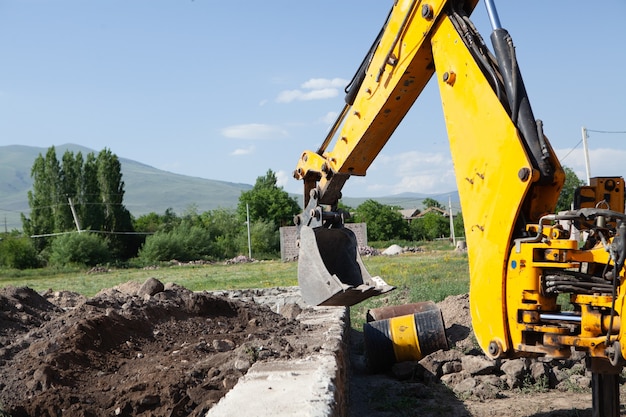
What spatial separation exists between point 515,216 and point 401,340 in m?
3.57

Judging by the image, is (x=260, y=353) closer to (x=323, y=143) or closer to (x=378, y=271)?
(x=323, y=143)

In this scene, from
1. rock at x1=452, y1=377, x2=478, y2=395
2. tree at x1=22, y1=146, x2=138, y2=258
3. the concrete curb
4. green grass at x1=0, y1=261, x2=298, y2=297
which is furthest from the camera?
tree at x1=22, y1=146, x2=138, y2=258

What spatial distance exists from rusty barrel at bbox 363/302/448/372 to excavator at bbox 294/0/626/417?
9.71 ft

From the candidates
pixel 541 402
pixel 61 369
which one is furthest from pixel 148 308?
pixel 541 402

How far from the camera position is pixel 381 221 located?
59.9 meters

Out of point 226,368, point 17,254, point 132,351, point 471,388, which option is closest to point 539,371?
point 471,388

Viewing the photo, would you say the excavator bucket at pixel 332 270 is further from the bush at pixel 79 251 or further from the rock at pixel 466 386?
the bush at pixel 79 251

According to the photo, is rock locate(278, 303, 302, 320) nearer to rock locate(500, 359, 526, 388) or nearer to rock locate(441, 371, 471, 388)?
rock locate(441, 371, 471, 388)

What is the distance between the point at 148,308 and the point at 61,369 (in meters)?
2.33

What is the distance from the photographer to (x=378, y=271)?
67.9ft

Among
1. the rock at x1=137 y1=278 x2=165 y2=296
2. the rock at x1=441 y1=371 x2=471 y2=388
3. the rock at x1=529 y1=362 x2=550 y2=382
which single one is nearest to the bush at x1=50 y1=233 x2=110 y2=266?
the rock at x1=137 y1=278 x2=165 y2=296

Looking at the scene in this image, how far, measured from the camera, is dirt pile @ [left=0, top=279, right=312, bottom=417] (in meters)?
4.52

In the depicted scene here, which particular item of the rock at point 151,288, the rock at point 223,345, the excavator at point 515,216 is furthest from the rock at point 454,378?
the rock at point 151,288

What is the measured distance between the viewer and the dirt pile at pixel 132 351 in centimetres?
452
